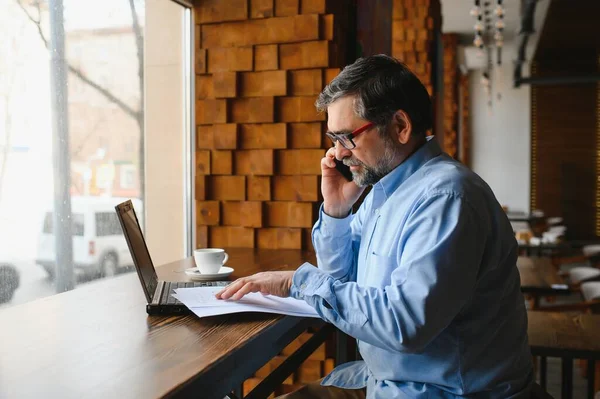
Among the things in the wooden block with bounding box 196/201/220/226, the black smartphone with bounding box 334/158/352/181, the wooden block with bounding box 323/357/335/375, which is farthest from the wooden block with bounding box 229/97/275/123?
the wooden block with bounding box 323/357/335/375

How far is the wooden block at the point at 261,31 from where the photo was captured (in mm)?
2855

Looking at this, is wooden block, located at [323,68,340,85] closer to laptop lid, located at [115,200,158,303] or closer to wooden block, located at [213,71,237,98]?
wooden block, located at [213,71,237,98]

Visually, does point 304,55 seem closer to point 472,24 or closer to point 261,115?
point 261,115

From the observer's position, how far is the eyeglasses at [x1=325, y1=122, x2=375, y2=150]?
62.2 inches

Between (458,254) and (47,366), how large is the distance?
2.74ft

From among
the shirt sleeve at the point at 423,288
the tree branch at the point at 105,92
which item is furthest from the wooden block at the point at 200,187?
the shirt sleeve at the point at 423,288

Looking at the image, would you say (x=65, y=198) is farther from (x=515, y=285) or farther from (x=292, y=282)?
(x=515, y=285)

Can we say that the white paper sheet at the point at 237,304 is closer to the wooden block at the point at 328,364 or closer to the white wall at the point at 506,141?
the wooden block at the point at 328,364

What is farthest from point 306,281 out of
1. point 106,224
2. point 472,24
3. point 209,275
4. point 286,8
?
point 472,24

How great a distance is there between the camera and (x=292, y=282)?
5.15 feet

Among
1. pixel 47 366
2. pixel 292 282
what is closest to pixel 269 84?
pixel 292 282

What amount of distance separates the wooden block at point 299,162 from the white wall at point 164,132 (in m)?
0.58

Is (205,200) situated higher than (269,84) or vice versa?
(269,84)

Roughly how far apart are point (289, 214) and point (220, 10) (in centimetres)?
103
